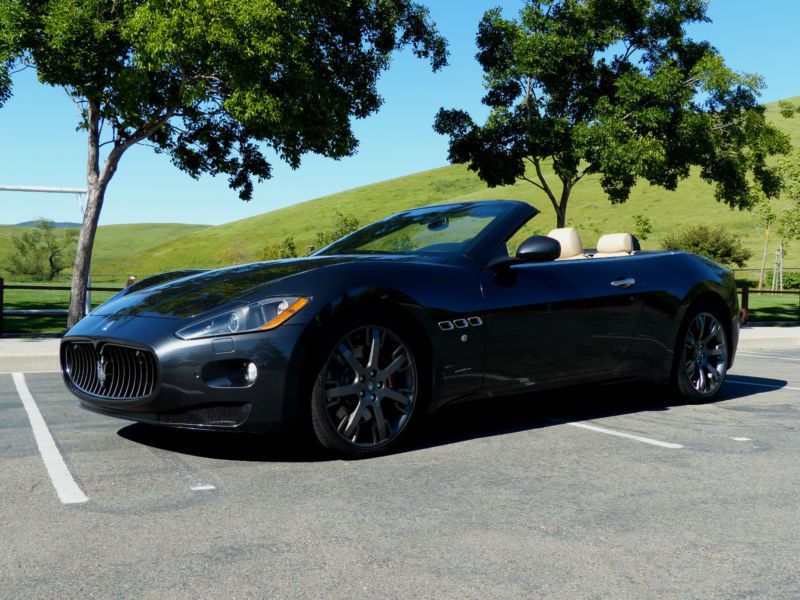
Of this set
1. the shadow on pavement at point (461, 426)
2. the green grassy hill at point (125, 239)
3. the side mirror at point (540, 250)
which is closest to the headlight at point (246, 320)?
the shadow on pavement at point (461, 426)

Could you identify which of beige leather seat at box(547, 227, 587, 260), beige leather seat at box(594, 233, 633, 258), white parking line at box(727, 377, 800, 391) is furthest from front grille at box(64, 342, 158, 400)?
white parking line at box(727, 377, 800, 391)

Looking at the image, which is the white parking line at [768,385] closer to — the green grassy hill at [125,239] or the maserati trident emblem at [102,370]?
the maserati trident emblem at [102,370]

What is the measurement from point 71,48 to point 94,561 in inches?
543

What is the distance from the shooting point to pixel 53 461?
181 inches

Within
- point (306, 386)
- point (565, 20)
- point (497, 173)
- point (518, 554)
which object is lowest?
point (518, 554)

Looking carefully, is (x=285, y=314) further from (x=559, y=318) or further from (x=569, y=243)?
(x=569, y=243)

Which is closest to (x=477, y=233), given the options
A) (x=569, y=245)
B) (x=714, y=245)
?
(x=569, y=245)

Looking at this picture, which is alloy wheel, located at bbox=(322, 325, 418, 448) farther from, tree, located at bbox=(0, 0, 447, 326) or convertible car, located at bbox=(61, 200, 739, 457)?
tree, located at bbox=(0, 0, 447, 326)

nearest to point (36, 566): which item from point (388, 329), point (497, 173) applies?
point (388, 329)

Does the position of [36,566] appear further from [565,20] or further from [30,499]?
[565,20]

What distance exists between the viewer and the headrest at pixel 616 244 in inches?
260

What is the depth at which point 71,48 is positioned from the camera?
587 inches

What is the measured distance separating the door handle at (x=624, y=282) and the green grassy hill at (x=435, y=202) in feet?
242

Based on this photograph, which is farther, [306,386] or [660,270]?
[660,270]
